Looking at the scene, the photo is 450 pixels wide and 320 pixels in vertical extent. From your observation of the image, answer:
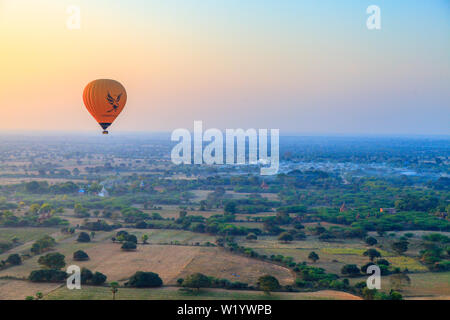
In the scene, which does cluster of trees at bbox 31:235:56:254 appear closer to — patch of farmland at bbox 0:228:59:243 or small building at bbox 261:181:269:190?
patch of farmland at bbox 0:228:59:243

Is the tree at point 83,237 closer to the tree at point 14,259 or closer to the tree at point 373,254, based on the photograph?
the tree at point 14,259

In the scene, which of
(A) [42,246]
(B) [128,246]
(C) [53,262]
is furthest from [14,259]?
(B) [128,246]

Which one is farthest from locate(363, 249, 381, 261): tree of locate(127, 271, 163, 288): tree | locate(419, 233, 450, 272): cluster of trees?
locate(127, 271, 163, 288): tree

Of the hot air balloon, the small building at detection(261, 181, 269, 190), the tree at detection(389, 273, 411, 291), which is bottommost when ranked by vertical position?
the tree at detection(389, 273, 411, 291)

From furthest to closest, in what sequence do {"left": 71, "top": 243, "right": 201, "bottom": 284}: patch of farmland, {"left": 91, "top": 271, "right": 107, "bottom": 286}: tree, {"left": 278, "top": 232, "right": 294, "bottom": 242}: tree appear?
1. {"left": 278, "top": 232, "right": 294, "bottom": 242}: tree
2. {"left": 71, "top": 243, "right": 201, "bottom": 284}: patch of farmland
3. {"left": 91, "top": 271, "right": 107, "bottom": 286}: tree

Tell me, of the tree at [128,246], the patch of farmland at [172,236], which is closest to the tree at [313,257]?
the patch of farmland at [172,236]
